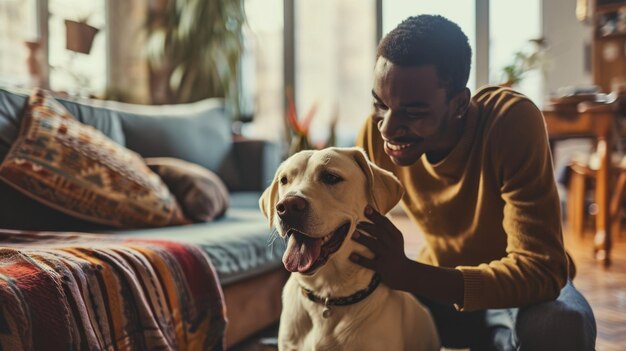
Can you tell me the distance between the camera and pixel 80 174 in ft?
6.35

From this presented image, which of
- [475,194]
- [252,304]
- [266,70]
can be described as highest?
[266,70]

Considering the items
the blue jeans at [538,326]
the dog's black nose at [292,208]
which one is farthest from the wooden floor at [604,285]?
the dog's black nose at [292,208]

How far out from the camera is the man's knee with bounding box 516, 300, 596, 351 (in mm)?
1208

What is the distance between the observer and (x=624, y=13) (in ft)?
17.4

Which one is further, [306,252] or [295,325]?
[295,325]

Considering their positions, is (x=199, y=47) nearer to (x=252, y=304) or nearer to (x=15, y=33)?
(x=15, y=33)

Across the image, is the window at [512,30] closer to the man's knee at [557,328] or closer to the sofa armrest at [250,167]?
the sofa armrest at [250,167]

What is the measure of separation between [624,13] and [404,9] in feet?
6.61

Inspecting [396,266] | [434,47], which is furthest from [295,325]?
[434,47]

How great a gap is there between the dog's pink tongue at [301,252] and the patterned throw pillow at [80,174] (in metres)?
1.08

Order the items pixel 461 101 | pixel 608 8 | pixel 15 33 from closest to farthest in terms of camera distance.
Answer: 1. pixel 461 101
2. pixel 15 33
3. pixel 608 8

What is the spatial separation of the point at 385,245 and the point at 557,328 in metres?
0.42

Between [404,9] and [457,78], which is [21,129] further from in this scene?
[404,9]

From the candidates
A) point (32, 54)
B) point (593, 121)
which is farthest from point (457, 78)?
point (32, 54)
